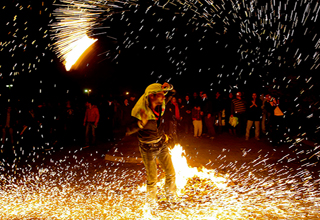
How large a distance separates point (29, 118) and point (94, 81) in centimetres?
1262

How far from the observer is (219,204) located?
382 cm

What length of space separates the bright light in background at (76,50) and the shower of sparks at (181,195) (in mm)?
2653

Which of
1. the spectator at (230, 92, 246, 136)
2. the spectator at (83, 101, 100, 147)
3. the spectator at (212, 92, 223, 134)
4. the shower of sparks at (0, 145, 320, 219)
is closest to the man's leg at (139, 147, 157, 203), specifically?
the shower of sparks at (0, 145, 320, 219)

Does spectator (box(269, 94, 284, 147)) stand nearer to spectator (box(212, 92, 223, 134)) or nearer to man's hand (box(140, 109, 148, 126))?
spectator (box(212, 92, 223, 134))

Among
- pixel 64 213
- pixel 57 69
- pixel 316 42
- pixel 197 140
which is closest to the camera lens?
pixel 64 213

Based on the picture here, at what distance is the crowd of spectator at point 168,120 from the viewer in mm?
9719

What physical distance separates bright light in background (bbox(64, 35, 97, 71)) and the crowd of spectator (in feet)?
14.5

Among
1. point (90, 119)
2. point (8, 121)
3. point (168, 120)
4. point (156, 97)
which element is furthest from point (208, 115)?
point (8, 121)

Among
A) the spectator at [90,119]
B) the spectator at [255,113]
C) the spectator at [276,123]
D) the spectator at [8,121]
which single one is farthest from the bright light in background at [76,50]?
the spectator at [255,113]

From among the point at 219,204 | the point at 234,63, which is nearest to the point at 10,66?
the point at 234,63

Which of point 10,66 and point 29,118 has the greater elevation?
point 10,66

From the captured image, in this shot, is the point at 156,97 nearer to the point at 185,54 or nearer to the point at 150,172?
the point at 150,172

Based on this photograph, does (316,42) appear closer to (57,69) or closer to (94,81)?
(57,69)

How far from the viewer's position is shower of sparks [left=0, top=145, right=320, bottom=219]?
3.57 meters
